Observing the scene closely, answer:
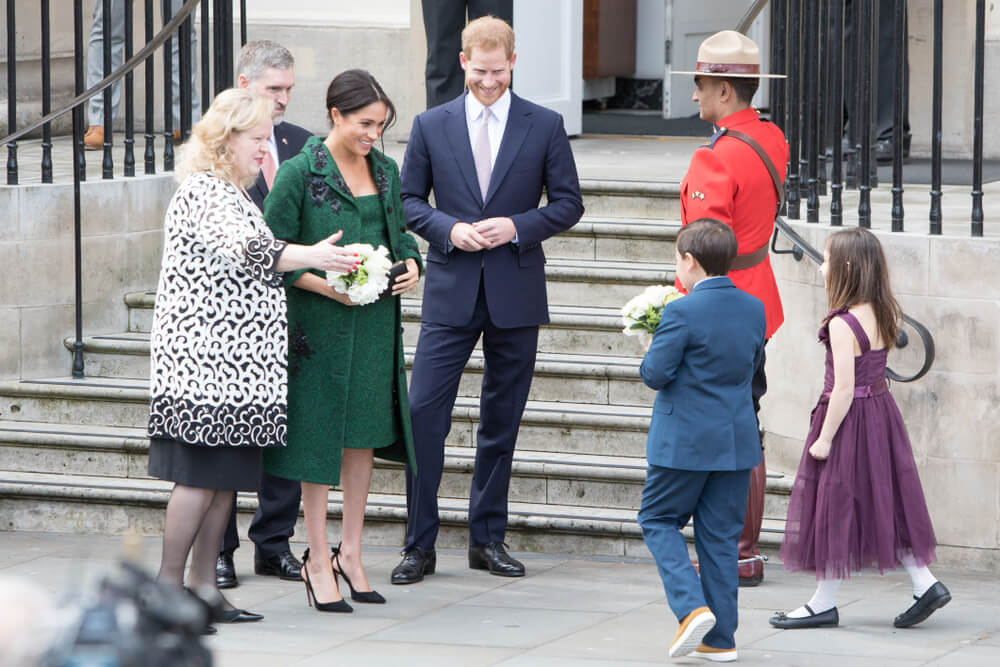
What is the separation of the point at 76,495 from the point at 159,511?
35cm

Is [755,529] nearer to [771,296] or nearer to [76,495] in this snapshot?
[771,296]

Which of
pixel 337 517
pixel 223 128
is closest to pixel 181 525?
pixel 223 128

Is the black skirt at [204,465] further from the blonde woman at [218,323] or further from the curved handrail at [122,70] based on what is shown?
the curved handrail at [122,70]

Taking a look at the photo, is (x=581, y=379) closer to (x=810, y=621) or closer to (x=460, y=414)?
(x=460, y=414)

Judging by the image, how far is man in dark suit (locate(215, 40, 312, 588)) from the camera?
539cm

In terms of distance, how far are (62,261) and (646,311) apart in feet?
11.0

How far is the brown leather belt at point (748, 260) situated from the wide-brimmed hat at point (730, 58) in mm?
584

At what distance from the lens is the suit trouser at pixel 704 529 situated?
4637mm

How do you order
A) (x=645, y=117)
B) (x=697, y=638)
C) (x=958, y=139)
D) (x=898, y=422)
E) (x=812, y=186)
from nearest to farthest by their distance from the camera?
(x=697, y=638) < (x=898, y=422) < (x=812, y=186) < (x=958, y=139) < (x=645, y=117)

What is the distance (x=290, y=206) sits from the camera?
5047 mm

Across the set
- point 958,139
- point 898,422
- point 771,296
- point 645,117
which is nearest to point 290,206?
point 771,296

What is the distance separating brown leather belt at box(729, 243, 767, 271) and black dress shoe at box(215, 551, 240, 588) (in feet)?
6.59

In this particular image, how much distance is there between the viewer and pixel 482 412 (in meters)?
5.72

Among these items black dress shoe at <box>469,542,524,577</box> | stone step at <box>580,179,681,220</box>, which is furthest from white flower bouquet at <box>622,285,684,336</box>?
stone step at <box>580,179,681,220</box>
